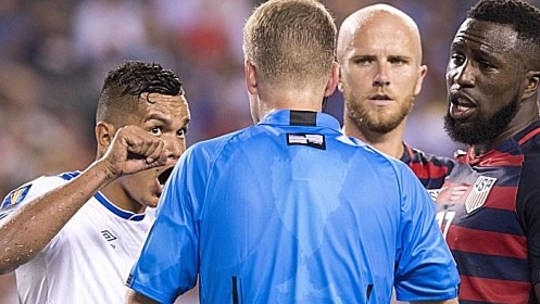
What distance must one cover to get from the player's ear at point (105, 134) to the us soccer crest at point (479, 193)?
4.33 ft

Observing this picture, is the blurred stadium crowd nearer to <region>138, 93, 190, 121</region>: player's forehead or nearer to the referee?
<region>138, 93, 190, 121</region>: player's forehead

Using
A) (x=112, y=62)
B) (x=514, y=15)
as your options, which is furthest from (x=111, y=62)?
(x=514, y=15)

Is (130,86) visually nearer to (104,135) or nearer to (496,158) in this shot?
(104,135)

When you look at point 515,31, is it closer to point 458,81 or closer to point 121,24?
point 458,81

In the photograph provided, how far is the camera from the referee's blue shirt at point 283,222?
2.47 meters

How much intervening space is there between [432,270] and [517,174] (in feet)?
2.90

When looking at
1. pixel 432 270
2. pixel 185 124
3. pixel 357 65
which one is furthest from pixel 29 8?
pixel 432 270

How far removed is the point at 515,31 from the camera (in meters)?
3.54

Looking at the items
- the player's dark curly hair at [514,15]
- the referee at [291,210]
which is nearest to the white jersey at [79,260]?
the referee at [291,210]

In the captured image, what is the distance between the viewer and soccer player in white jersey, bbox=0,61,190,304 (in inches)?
107

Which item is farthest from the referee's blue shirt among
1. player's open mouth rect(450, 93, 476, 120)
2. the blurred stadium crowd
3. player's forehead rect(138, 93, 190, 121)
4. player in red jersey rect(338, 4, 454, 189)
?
the blurred stadium crowd

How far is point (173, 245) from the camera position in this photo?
250 centimetres

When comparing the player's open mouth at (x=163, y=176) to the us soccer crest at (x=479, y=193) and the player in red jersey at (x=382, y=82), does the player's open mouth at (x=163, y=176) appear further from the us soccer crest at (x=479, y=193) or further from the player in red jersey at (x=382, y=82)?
the player in red jersey at (x=382, y=82)

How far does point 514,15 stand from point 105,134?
1619 millimetres
